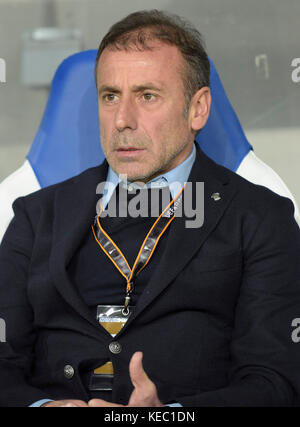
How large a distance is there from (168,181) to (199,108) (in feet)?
0.63

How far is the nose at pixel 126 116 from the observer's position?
147cm

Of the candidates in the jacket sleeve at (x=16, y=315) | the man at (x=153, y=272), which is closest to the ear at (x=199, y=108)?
the man at (x=153, y=272)

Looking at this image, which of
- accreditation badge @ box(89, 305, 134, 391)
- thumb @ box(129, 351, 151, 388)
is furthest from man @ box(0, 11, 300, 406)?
thumb @ box(129, 351, 151, 388)

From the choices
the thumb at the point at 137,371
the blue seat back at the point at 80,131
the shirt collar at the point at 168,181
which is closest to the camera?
the thumb at the point at 137,371

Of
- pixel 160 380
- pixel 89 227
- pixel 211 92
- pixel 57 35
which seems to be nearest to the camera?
pixel 160 380

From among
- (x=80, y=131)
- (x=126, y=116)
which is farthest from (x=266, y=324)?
(x=80, y=131)

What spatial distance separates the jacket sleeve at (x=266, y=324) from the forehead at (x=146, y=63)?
0.38 metres

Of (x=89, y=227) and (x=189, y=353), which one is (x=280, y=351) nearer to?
(x=189, y=353)

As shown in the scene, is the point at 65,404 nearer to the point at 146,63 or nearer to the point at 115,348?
the point at 115,348

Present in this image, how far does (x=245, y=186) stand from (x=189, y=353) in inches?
15.9

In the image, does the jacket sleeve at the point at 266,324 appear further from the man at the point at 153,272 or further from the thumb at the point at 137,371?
the thumb at the point at 137,371

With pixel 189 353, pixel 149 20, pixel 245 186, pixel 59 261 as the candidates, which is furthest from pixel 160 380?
pixel 149 20

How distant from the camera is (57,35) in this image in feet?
7.40

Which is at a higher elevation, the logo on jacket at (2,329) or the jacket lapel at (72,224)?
the jacket lapel at (72,224)
